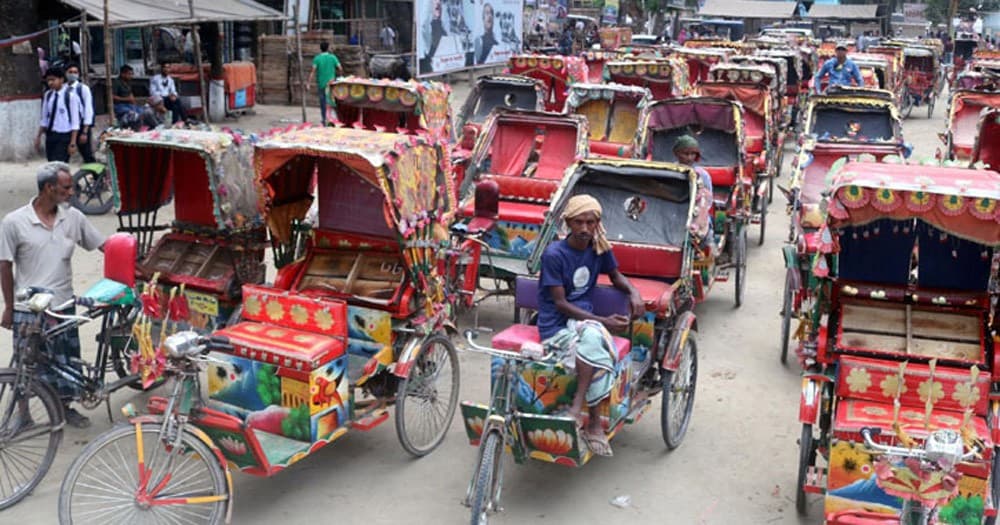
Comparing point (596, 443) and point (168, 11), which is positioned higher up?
point (168, 11)

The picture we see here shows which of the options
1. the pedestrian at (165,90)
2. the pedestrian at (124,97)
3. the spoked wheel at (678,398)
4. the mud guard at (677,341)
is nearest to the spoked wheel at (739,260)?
the spoked wheel at (678,398)

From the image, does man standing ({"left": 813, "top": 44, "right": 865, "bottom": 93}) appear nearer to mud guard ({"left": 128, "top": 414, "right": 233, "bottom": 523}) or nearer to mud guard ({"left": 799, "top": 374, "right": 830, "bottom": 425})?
mud guard ({"left": 799, "top": 374, "right": 830, "bottom": 425})

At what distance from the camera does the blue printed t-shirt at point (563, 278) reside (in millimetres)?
5996

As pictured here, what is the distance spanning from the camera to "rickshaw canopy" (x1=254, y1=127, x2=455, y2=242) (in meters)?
6.48

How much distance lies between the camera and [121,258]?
5.97 meters

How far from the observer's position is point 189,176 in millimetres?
7734

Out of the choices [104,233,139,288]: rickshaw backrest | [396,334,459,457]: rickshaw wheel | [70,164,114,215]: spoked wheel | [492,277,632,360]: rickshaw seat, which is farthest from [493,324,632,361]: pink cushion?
[70,164,114,215]: spoked wheel

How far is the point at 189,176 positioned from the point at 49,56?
11.9 meters

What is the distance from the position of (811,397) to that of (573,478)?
1621 millimetres

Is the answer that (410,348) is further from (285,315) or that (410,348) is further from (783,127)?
A: (783,127)

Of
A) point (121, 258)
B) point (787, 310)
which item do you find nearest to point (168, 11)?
point (121, 258)

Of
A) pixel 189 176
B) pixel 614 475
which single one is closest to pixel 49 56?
pixel 189 176

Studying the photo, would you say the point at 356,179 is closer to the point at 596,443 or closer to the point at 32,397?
A: the point at 32,397

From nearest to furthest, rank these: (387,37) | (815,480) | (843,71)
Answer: (815,480) → (843,71) → (387,37)
